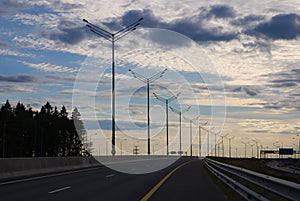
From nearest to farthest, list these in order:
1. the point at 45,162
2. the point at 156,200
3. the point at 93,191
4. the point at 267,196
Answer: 1. the point at 267,196
2. the point at 156,200
3. the point at 93,191
4. the point at 45,162

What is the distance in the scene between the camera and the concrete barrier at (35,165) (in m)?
24.2

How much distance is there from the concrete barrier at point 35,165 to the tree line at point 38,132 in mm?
73917

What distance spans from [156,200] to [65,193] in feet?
11.5

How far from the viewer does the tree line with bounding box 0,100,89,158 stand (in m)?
112

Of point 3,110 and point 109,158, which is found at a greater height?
point 3,110

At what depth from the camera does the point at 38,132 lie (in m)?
127

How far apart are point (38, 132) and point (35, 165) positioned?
332 ft

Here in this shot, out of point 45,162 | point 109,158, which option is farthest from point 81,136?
point 45,162

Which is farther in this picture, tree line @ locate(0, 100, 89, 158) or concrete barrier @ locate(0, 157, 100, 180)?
tree line @ locate(0, 100, 89, 158)

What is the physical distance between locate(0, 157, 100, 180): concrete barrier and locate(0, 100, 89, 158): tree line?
7392 cm

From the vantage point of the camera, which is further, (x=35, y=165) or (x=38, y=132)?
(x=38, y=132)

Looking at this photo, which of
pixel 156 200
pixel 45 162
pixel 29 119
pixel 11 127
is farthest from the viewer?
pixel 29 119

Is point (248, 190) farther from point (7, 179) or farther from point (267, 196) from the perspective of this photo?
point (7, 179)

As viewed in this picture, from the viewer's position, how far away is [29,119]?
125m
